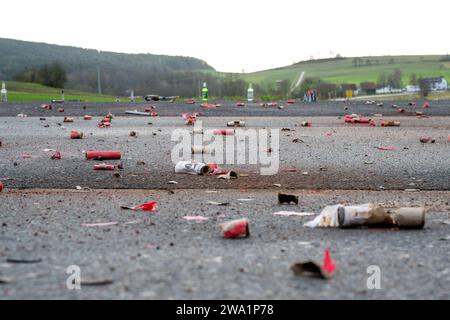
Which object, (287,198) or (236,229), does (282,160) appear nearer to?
(287,198)

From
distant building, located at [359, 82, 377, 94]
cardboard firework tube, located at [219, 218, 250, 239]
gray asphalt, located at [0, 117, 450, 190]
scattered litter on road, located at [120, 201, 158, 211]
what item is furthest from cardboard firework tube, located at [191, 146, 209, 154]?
distant building, located at [359, 82, 377, 94]

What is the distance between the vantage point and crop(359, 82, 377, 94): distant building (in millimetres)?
104312

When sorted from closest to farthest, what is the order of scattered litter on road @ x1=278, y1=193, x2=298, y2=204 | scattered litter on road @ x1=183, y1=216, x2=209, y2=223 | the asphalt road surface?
the asphalt road surface, scattered litter on road @ x1=183, y1=216, x2=209, y2=223, scattered litter on road @ x1=278, y1=193, x2=298, y2=204

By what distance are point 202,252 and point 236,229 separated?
0.59m

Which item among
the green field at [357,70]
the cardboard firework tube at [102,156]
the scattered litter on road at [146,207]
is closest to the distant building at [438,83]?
the green field at [357,70]

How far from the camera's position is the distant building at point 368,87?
104312 millimetres

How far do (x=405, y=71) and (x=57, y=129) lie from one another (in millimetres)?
110615

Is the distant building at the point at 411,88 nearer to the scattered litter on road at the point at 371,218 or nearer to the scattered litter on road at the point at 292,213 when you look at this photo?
the scattered litter on road at the point at 292,213

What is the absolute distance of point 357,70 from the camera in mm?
129750

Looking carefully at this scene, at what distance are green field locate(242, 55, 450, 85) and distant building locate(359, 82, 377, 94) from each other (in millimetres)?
3365

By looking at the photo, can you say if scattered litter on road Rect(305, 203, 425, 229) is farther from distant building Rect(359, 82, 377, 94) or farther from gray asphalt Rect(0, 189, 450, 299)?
distant building Rect(359, 82, 377, 94)

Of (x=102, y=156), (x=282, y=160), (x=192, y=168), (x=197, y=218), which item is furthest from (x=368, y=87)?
(x=197, y=218)

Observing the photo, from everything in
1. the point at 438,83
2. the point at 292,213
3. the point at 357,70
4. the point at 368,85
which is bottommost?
the point at 292,213
